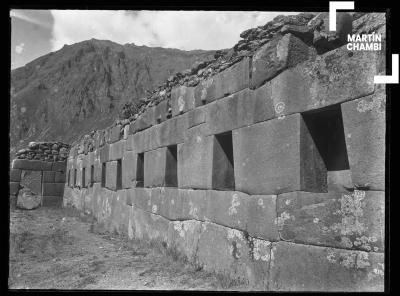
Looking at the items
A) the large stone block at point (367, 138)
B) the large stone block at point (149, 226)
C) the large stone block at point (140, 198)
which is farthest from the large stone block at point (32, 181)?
the large stone block at point (367, 138)

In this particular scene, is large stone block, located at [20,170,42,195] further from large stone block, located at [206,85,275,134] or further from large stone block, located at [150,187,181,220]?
large stone block, located at [206,85,275,134]

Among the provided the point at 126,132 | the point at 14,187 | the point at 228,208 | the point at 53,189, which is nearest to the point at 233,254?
the point at 228,208

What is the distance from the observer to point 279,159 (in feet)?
13.2

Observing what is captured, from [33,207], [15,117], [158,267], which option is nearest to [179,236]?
[158,267]

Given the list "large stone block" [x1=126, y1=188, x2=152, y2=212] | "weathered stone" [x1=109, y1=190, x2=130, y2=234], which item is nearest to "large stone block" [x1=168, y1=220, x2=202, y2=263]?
"large stone block" [x1=126, y1=188, x2=152, y2=212]

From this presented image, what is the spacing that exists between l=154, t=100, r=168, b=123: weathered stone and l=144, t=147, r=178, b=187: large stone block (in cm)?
53

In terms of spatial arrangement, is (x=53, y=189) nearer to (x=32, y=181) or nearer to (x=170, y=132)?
(x=32, y=181)

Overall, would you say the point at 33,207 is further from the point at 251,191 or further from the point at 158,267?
the point at 251,191

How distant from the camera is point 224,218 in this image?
4902 mm

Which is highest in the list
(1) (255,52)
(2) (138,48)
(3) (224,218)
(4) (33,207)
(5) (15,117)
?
(2) (138,48)

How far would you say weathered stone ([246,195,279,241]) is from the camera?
13.2ft

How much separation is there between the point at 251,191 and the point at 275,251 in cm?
75

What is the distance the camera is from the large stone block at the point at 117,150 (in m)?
9.41

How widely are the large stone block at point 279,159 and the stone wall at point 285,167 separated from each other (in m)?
0.01
